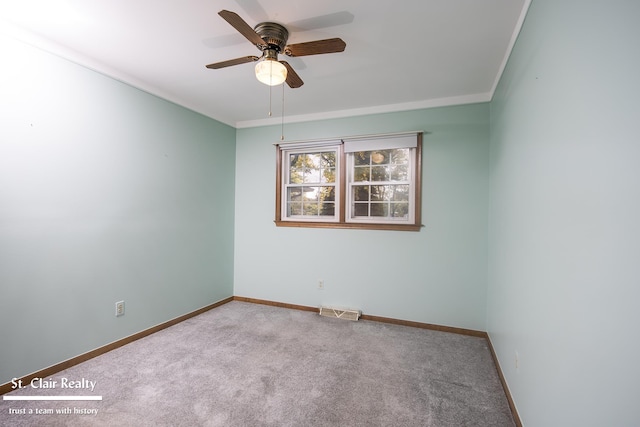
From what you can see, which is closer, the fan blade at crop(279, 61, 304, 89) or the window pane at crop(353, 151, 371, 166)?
the fan blade at crop(279, 61, 304, 89)

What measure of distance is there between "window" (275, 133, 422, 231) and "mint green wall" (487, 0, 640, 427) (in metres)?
1.42

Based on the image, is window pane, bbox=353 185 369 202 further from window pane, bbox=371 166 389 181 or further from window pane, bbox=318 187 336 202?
window pane, bbox=318 187 336 202

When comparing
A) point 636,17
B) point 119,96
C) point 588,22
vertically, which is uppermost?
point 119,96

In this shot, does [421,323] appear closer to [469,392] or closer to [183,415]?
[469,392]

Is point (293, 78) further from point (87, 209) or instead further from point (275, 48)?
point (87, 209)

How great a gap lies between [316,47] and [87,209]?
2.35m

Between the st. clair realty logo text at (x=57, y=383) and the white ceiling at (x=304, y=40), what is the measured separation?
251cm

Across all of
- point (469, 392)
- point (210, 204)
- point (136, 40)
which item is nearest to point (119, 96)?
point (136, 40)

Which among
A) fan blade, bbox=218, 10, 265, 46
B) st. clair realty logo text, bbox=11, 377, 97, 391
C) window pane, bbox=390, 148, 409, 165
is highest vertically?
fan blade, bbox=218, 10, 265, 46

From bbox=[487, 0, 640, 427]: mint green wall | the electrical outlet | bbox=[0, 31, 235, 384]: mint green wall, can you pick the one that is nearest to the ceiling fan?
bbox=[487, 0, 640, 427]: mint green wall

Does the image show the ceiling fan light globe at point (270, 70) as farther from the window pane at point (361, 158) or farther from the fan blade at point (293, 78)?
the window pane at point (361, 158)

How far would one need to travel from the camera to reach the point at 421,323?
315 centimetres

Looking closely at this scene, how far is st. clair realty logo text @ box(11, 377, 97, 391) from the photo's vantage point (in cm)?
195

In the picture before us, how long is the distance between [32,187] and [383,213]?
3280 mm
